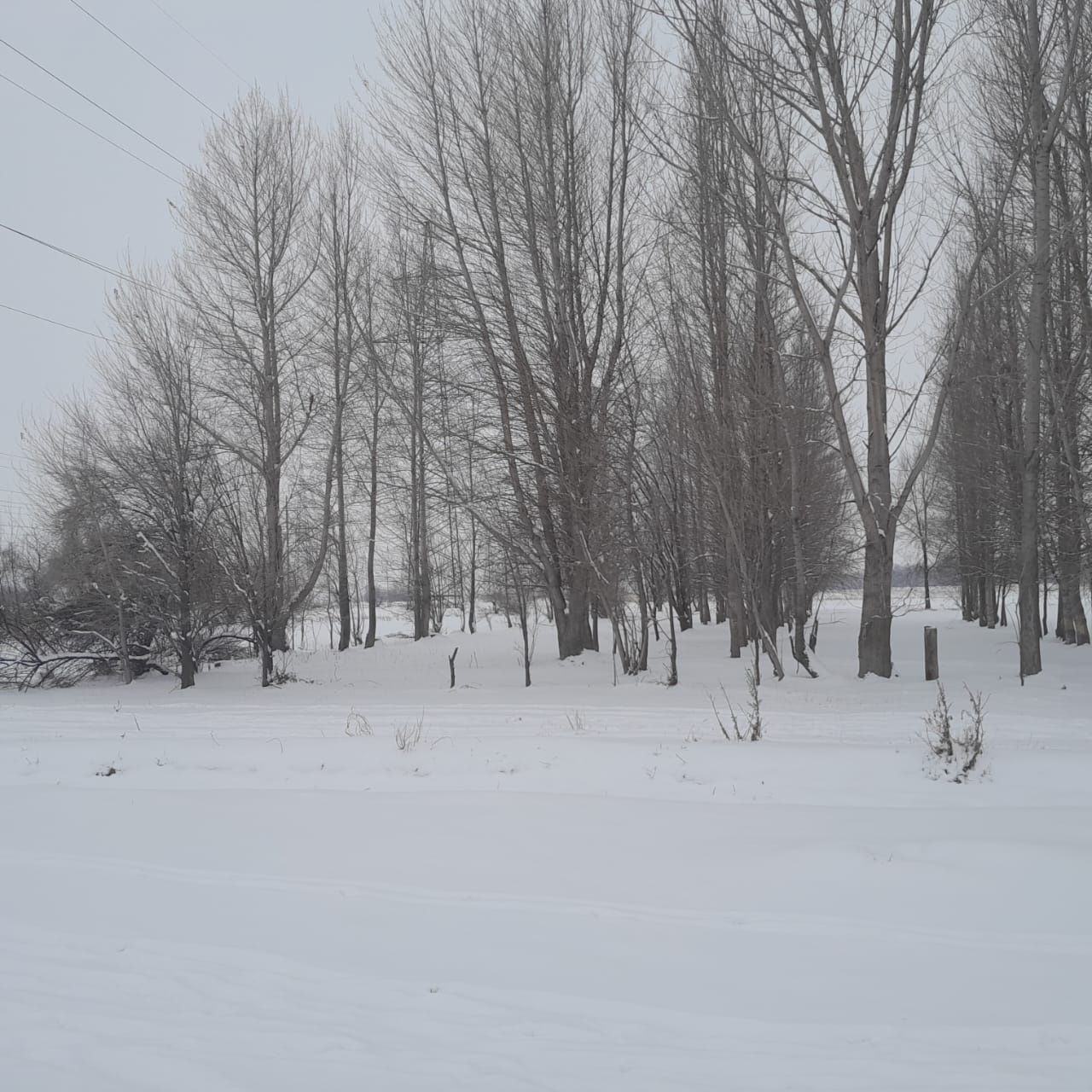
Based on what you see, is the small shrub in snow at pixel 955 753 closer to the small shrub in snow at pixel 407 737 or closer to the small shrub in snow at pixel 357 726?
the small shrub in snow at pixel 407 737

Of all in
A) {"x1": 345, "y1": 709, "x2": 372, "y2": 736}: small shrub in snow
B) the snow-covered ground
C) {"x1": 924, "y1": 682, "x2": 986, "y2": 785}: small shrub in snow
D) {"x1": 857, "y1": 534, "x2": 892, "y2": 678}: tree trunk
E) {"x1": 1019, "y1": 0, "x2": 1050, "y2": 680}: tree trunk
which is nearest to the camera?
the snow-covered ground

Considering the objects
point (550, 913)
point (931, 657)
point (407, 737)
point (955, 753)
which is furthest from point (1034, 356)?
point (550, 913)

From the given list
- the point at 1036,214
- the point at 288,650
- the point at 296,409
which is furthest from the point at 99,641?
the point at 1036,214

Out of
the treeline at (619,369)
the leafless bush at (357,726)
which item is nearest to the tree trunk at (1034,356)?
the treeline at (619,369)

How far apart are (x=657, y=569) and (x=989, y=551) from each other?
14.5 m

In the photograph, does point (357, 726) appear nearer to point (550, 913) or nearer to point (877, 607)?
point (550, 913)

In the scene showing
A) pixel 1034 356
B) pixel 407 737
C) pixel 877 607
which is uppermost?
pixel 1034 356

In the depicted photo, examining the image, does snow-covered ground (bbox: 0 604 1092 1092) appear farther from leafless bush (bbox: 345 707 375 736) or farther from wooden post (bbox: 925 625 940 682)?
wooden post (bbox: 925 625 940 682)

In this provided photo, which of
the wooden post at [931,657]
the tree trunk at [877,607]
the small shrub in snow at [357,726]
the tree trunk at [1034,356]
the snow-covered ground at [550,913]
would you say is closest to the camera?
the snow-covered ground at [550,913]

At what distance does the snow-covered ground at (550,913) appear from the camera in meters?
2.98

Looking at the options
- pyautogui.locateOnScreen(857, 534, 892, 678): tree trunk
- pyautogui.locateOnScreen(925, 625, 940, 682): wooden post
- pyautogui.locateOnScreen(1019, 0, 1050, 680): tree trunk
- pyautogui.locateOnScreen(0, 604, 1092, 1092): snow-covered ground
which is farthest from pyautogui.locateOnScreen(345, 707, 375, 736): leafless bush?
pyautogui.locateOnScreen(1019, 0, 1050, 680): tree trunk

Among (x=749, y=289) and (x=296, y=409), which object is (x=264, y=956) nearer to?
(x=749, y=289)

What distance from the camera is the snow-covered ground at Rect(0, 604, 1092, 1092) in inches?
117

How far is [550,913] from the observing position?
4.18 meters
